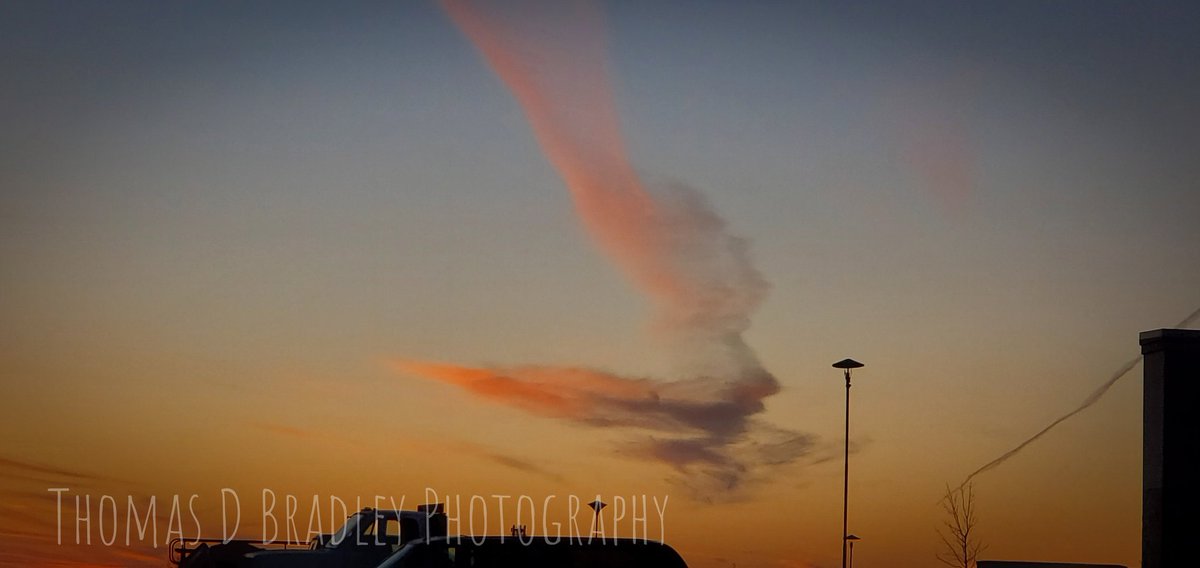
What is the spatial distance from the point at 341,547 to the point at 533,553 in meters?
12.9

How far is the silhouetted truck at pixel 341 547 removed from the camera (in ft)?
102

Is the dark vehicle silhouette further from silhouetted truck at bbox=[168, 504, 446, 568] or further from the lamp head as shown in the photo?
the lamp head

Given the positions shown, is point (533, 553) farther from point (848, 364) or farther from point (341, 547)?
point (848, 364)

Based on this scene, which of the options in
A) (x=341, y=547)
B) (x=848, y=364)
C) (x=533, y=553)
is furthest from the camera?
(x=848, y=364)

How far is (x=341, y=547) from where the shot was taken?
3250 centimetres

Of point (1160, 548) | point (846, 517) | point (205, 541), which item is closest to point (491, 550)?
point (205, 541)

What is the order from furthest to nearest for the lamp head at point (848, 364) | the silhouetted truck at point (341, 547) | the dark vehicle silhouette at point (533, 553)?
the lamp head at point (848, 364) → the silhouetted truck at point (341, 547) → the dark vehicle silhouette at point (533, 553)

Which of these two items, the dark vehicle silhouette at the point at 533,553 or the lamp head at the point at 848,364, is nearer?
the dark vehicle silhouette at the point at 533,553

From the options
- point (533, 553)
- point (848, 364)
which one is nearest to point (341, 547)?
point (533, 553)

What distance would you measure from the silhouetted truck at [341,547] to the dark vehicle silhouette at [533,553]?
33.7 ft

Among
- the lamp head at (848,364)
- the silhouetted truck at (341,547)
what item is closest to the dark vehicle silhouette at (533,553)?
the silhouetted truck at (341,547)

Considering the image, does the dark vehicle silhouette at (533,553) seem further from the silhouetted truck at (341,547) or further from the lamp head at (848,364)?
the lamp head at (848,364)

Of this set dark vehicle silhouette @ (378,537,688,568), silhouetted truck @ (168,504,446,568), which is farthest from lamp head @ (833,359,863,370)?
A: dark vehicle silhouette @ (378,537,688,568)

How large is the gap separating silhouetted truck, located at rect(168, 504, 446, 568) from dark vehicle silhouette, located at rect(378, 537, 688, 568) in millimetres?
10281
